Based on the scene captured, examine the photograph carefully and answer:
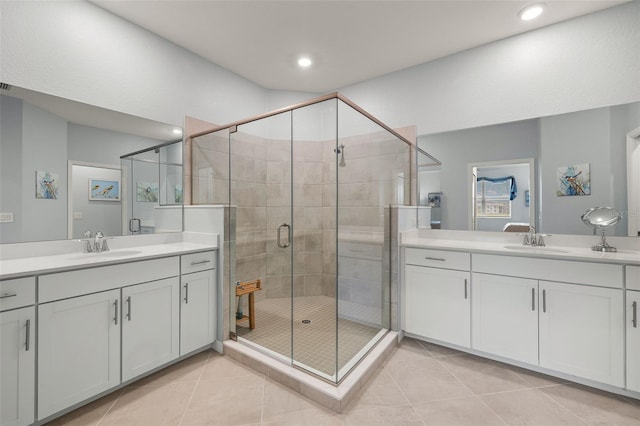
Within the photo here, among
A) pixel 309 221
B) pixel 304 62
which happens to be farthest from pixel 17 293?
pixel 304 62

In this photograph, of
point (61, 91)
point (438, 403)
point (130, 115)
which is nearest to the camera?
point (438, 403)

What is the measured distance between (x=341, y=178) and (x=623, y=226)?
2107mm

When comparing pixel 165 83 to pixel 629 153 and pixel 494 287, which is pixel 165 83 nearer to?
pixel 494 287

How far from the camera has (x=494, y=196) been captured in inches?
97.5

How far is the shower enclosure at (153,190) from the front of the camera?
226cm

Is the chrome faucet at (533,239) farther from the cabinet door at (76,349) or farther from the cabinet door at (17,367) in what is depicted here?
the cabinet door at (17,367)

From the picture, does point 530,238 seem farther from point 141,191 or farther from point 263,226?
point 141,191

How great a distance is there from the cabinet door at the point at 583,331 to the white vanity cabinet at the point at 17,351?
3.05 metres

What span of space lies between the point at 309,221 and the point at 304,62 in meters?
1.81

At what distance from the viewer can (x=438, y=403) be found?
67.9 inches

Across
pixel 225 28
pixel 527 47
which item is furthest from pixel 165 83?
pixel 527 47

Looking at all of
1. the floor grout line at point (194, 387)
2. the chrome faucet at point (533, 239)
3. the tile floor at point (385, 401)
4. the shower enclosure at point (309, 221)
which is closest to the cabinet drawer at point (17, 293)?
the tile floor at point (385, 401)

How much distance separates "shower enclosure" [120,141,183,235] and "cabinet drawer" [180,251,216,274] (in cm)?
56

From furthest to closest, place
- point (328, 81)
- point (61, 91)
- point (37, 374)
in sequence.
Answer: point (328, 81) < point (61, 91) < point (37, 374)
